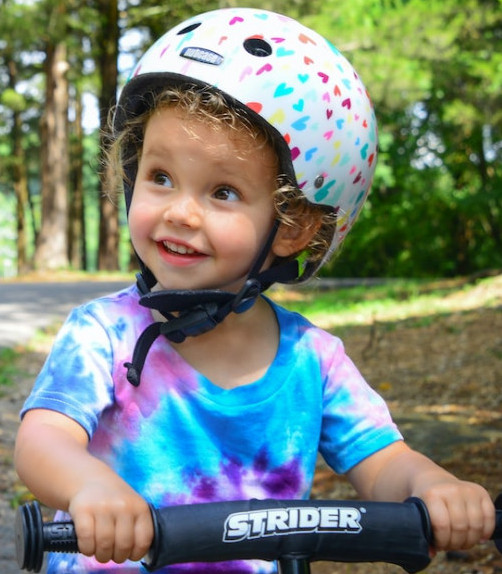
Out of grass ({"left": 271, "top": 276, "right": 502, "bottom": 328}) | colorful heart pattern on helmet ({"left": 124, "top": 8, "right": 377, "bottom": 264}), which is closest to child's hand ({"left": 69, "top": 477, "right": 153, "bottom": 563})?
colorful heart pattern on helmet ({"left": 124, "top": 8, "right": 377, "bottom": 264})

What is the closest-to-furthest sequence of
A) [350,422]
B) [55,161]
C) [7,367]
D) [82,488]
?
[82,488] → [350,422] → [7,367] → [55,161]

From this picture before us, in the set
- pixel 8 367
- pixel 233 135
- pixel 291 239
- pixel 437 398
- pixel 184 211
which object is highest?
pixel 233 135

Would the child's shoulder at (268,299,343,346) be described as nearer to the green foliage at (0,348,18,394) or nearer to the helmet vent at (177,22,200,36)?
the helmet vent at (177,22,200,36)

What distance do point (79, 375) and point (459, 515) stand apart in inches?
34.2

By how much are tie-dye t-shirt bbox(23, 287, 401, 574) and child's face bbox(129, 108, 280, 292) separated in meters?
0.19

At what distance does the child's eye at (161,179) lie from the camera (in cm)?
232

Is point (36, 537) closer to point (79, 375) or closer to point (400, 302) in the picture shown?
point (79, 375)

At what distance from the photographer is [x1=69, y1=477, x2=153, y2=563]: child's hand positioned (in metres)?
1.61

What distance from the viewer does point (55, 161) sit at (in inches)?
910

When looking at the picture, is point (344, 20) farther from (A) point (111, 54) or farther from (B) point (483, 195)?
(A) point (111, 54)

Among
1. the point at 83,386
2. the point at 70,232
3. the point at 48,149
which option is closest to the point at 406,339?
the point at 83,386

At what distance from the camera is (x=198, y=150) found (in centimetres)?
227

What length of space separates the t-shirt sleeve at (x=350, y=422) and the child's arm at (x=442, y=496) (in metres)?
0.08

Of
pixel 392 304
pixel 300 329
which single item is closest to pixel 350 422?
pixel 300 329
